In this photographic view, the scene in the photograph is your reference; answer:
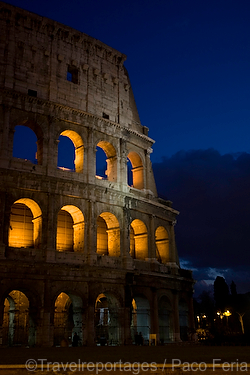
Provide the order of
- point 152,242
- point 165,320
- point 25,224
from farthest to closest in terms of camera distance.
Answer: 1. point 165,320
2. point 152,242
3. point 25,224

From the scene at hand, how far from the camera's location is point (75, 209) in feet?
80.3

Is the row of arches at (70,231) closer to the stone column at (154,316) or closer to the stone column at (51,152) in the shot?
the stone column at (51,152)

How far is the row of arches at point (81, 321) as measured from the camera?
22.9 m

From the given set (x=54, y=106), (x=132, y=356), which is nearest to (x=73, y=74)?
(x=54, y=106)

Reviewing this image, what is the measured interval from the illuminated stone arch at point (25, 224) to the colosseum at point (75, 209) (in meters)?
0.06

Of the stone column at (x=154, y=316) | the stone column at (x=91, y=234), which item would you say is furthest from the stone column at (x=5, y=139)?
the stone column at (x=154, y=316)

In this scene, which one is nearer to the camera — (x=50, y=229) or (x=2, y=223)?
(x=2, y=223)

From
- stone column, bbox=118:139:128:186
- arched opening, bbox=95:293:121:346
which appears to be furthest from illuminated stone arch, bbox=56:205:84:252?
stone column, bbox=118:139:128:186

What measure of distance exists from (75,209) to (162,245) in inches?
338

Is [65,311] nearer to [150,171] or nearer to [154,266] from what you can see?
[154,266]

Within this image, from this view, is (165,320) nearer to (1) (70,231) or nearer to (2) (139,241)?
(2) (139,241)

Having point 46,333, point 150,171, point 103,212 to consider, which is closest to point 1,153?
point 103,212

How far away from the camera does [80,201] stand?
80.0ft

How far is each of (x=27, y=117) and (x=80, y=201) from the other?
5704 mm
